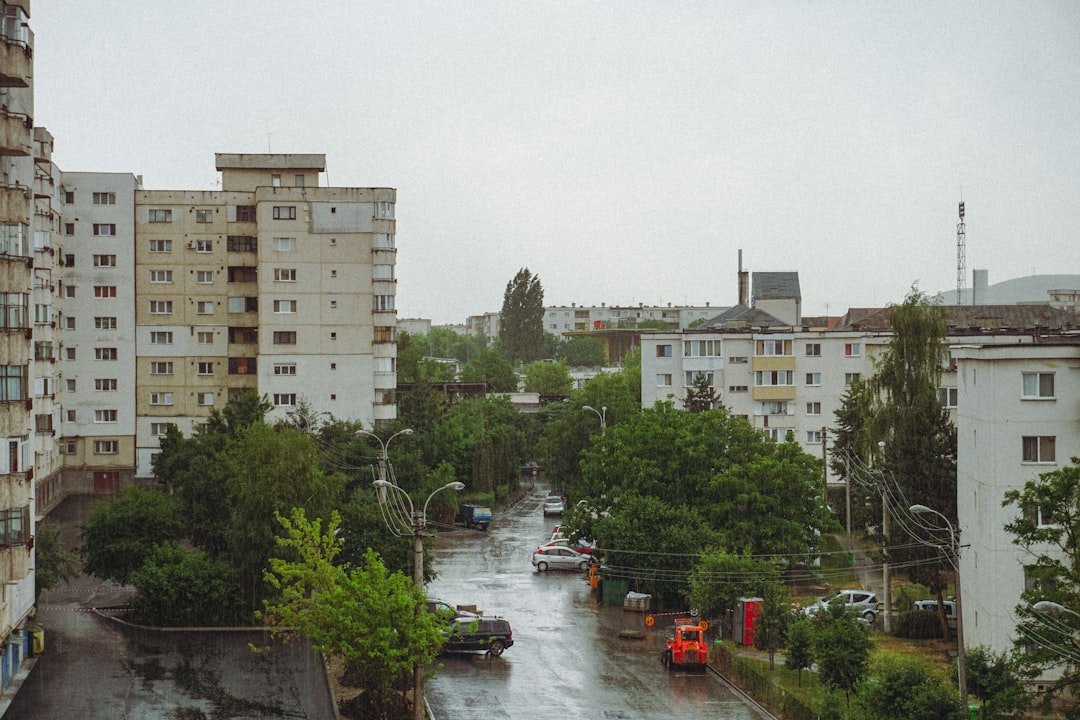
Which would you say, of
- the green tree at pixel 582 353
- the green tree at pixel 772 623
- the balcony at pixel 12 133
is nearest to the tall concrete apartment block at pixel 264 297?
the green tree at pixel 772 623

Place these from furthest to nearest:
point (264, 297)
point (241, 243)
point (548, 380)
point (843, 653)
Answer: point (548, 380)
point (241, 243)
point (264, 297)
point (843, 653)

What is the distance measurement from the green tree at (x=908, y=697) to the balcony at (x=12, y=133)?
2298cm

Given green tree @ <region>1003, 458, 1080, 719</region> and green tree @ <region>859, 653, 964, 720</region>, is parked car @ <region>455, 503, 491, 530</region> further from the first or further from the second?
green tree @ <region>1003, 458, 1080, 719</region>

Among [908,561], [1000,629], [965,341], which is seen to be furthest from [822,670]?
[965,341]

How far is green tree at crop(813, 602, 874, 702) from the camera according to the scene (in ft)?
95.2

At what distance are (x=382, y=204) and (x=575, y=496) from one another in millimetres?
23124

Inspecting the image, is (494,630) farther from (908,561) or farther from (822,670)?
(908,561)

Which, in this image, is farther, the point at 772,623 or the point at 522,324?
the point at 522,324

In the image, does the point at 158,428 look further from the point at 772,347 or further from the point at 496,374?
the point at 496,374

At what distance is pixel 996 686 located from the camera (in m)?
27.1

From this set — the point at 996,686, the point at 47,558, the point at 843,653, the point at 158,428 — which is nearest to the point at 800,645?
the point at 843,653

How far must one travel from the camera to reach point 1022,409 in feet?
106

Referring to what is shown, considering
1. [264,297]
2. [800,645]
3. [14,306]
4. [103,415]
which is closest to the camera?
[14,306]

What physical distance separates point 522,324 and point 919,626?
10649 centimetres
